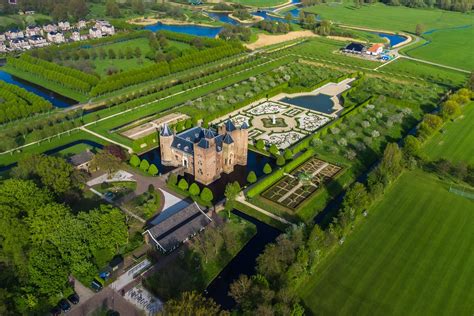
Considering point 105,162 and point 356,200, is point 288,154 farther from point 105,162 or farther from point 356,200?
point 105,162

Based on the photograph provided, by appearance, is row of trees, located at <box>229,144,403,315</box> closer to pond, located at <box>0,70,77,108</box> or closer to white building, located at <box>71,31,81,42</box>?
pond, located at <box>0,70,77,108</box>

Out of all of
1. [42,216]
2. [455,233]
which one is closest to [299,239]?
[455,233]

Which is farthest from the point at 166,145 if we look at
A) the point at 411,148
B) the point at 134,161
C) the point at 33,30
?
the point at 33,30

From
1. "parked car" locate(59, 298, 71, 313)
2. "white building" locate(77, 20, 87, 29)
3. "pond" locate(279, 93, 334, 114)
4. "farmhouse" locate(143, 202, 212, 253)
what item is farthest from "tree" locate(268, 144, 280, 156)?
"white building" locate(77, 20, 87, 29)

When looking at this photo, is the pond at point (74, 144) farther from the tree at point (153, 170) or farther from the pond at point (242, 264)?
the pond at point (242, 264)

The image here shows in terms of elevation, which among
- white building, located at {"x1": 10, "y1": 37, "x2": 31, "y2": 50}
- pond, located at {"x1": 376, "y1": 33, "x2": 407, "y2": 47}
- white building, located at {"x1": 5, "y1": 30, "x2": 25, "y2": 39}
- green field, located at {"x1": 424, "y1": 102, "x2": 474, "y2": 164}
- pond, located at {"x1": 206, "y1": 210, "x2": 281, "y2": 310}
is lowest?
pond, located at {"x1": 206, "y1": 210, "x2": 281, "y2": 310}

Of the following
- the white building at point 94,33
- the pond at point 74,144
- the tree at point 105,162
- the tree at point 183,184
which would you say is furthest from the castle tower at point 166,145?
the white building at point 94,33
